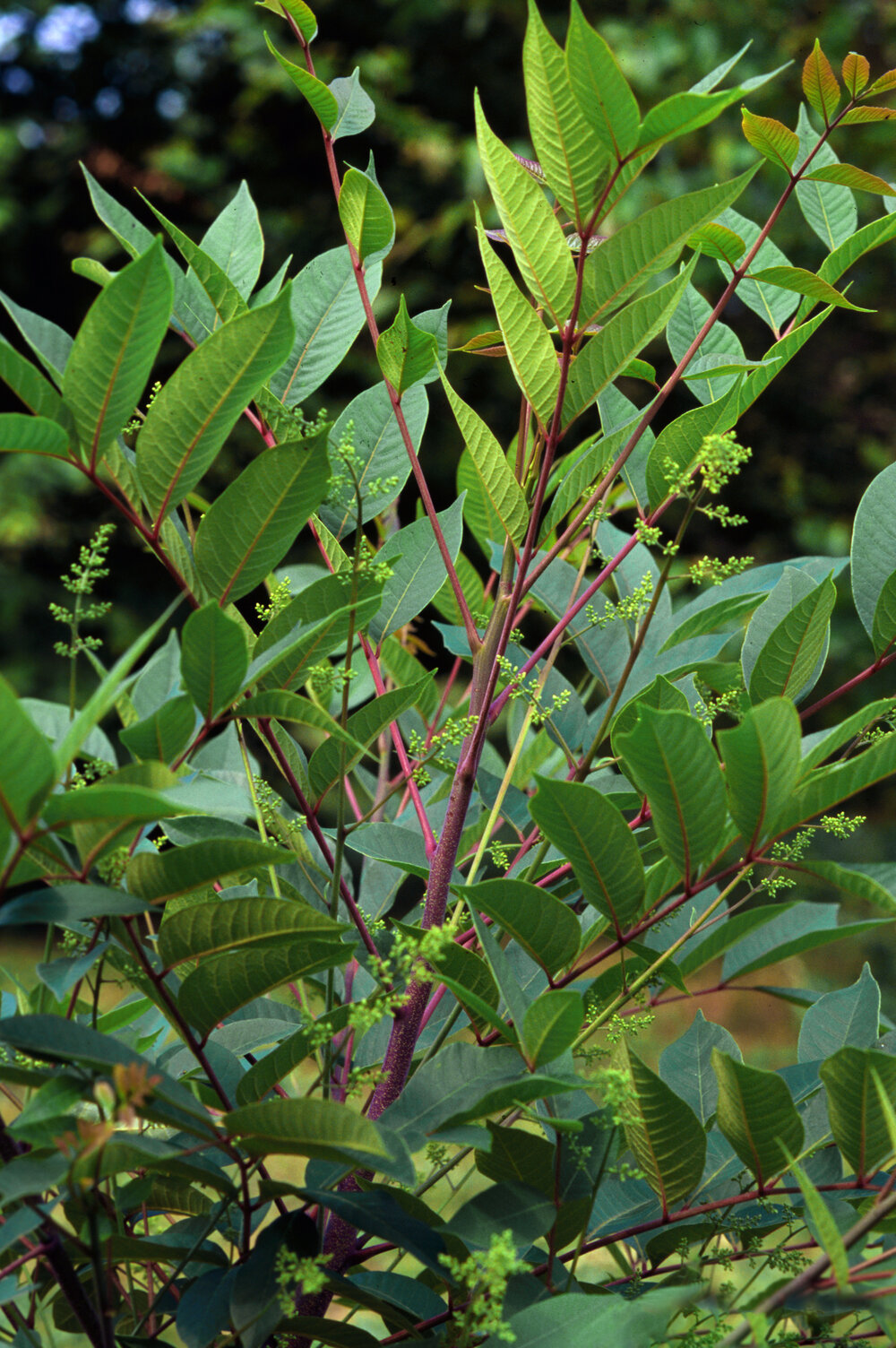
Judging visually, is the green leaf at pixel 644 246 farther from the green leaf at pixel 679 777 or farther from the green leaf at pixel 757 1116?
the green leaf at pixel 757 1116

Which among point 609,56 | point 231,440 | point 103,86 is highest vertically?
point 103,86

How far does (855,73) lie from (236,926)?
440 millimetres

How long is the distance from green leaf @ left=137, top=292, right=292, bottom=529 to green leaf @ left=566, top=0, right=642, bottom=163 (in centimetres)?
13

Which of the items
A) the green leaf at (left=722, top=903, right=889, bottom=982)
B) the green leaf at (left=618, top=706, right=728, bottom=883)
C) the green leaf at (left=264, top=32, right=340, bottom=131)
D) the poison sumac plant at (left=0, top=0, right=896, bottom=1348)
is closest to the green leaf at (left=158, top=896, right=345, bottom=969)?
the poison sumac plant at (left=0, top=0, right=896, bottom=1348)

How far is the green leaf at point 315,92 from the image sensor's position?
47 centimetres

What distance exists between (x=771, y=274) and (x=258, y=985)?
1.14 ft

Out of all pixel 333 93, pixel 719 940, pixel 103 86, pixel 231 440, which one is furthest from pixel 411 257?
pixel 719 940

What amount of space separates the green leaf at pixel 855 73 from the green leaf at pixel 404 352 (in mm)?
213

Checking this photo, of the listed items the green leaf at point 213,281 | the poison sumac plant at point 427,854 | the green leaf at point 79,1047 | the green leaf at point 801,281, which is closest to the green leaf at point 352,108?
the poison sumac plant at point 427,854

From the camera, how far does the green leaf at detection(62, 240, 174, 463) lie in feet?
1.16

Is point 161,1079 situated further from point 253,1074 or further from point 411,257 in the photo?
point 411,257

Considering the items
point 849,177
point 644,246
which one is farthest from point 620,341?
point 849,177

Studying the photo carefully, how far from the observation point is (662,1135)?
426 mm

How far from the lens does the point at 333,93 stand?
1.73ft
